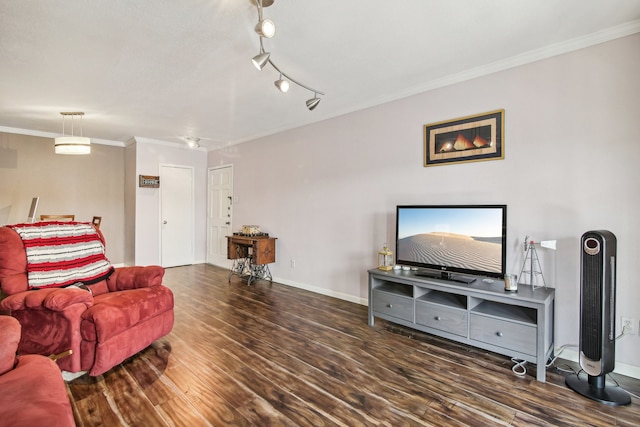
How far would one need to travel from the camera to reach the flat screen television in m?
2.50

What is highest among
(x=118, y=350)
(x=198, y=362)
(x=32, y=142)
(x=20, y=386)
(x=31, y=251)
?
(x=32, y=142)

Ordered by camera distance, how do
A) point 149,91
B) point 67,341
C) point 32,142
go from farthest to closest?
1. point 32,142
2. point 149,91
3. point 67,341

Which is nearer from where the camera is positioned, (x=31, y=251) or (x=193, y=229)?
(x=31, y=251)

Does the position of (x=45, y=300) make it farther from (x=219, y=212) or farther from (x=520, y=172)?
(x=219, y=212)

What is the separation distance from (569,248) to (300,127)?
3468mm

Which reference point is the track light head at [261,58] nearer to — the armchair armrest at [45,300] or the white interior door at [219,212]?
the armchair armrest at [45,300]

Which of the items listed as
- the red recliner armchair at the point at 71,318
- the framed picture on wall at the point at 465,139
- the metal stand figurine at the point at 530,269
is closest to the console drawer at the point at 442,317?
the metal stand figurine at the point at 530,269

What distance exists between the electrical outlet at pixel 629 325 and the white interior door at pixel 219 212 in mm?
5387

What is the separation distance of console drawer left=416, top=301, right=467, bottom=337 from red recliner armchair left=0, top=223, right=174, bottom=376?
7.52 feet

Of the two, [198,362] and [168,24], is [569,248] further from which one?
[168,24]

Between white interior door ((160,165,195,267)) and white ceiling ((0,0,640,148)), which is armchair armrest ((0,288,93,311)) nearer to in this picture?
white ceiling ((0,0,640,148))

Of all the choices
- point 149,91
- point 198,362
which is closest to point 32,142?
point 149,91

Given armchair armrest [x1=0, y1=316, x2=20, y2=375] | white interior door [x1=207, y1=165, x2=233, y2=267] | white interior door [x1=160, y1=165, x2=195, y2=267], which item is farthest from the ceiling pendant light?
armchair armrest [x1=0, y1=316, x2=20, y2=375]

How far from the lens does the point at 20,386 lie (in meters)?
1.24
